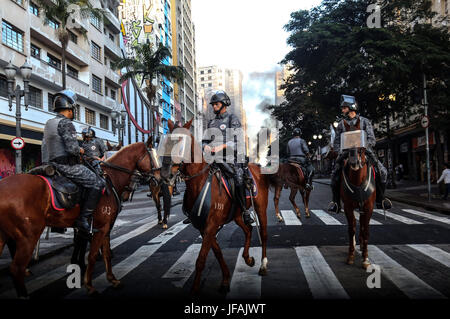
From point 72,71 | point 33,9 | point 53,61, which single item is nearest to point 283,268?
point 33,9

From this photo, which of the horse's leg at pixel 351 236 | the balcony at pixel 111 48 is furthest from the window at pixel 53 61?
the horse's leg at pixel 351 236

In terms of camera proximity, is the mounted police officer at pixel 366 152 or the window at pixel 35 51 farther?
the window at pixel 35 51

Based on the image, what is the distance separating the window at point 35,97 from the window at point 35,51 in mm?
2394

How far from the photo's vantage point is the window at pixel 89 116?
31.8 metres

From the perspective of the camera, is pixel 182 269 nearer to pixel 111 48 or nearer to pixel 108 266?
pixel 108 266

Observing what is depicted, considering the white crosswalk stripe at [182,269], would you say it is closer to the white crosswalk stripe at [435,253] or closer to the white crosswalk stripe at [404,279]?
Answer: the white crosswalk stripe at [404,279]

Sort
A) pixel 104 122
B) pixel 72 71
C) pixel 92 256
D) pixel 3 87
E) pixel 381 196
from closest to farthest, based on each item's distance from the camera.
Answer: pixel 92 256
pixel 381 196
pixel 3 87
pixel 72 71
pixel 104 122

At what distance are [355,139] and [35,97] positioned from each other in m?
24.9

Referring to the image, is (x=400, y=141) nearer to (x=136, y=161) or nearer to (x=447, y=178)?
(x=447, y=178)

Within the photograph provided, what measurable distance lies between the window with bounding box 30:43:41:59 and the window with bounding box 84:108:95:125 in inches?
274

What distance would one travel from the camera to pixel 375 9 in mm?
20328

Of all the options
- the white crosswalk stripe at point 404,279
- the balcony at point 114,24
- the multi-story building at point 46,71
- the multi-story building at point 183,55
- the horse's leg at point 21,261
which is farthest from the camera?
the multi-story building at point 183,55

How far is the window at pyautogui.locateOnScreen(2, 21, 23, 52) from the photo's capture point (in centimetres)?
2094

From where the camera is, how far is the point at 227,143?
5.17m
